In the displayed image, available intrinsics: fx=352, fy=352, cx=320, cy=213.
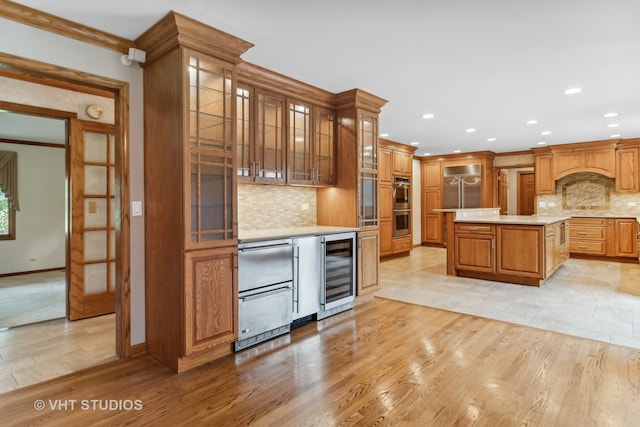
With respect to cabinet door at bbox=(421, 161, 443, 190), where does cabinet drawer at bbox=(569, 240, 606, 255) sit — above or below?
below

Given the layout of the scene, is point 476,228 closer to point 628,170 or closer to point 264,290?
point 264,290

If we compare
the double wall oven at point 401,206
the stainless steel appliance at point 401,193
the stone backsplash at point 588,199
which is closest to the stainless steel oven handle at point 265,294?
the double wall oven at point 401,206

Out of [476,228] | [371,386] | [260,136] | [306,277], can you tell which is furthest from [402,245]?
[371,386]

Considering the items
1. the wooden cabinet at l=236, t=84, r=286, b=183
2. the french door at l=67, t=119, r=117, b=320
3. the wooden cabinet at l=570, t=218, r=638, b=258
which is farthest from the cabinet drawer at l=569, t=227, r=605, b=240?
the french door at l=67, t=119, r=117, b=320

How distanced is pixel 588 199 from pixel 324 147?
22.4 ft

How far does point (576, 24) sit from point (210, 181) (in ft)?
9.50

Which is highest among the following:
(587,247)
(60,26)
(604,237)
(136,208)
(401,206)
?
(60,26)

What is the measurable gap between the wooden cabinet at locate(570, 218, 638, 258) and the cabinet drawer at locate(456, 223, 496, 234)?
343 cm

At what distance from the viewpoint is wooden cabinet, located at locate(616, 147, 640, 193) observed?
22.7 ft

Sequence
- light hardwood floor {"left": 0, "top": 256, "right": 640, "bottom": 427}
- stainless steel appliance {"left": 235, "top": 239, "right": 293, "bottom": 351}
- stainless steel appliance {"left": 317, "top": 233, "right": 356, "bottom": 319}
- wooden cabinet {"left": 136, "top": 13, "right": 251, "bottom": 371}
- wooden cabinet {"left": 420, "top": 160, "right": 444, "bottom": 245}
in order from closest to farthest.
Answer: light hardwood floor {"left": 0, "top": 256, "right": 640, "bottom": 427} < wooden cabinet {"left": 136, "top": 13, "right": 251, "bottom": 371} < stainless steel appliance {"left": 235, "top": 239, "right": 293, "bottom": 351} < stainless steel appliance {"left": 317, "top": 233, "right": 356, "bottom": 319} < wooden cabinet {"left": 420, "top": 160, "right": 444, "bottom": 245}

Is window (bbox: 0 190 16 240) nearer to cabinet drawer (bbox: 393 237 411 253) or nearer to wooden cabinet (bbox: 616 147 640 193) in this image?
cabinet drawer (bbox: 393 237 411 253)

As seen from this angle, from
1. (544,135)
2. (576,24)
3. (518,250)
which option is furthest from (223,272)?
(544,135)

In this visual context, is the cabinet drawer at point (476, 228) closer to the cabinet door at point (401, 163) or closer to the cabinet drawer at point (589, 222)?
the cabinet door at point (401, 163)

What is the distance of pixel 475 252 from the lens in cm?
539
